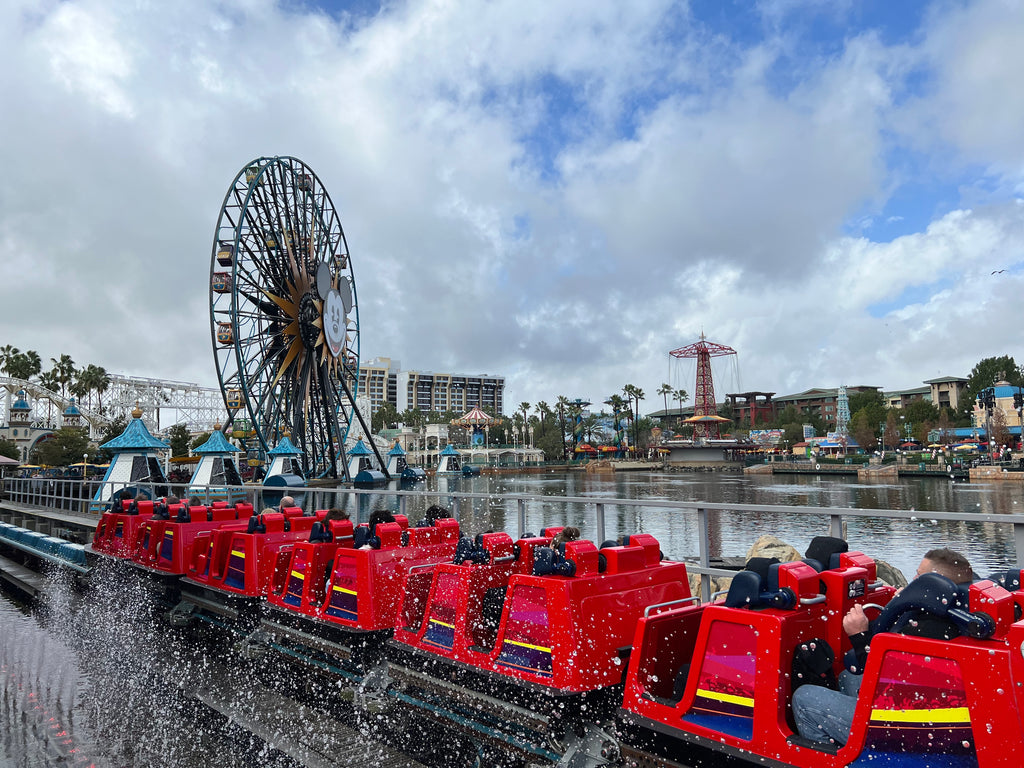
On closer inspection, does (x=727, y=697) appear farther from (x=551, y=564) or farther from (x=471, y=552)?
(x=471, y=552)

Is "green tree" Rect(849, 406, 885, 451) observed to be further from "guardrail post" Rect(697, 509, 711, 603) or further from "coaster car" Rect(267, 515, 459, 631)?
"coaster car" Rect(267, 515, 459, 631)

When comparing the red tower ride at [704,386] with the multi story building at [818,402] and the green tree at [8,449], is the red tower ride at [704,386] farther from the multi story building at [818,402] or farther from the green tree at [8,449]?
the green tree at [8,449]

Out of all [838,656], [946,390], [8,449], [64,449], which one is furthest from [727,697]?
[946,390]

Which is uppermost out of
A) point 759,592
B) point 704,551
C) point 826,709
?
point 759,592

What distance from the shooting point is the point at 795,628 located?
3.71 meters

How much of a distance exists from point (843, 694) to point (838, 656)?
555 millimetres

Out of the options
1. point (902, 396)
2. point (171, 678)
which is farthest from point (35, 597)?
point (902, 396)

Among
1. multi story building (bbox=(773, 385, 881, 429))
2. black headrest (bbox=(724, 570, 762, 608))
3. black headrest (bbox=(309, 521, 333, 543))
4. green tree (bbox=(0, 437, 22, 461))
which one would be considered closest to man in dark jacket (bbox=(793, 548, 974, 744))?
black headrest (bbox=(724, 570, 762, 608))

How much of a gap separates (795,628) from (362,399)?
4445 inches

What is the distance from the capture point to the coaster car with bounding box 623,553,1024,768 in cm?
285

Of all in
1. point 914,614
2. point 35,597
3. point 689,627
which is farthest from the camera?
point 35,597

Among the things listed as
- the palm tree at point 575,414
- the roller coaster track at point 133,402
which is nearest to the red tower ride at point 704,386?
the palm tree at point 575,414

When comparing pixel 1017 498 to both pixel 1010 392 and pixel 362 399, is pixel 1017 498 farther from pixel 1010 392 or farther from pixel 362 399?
pixel 362 399

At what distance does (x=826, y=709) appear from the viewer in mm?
3439
